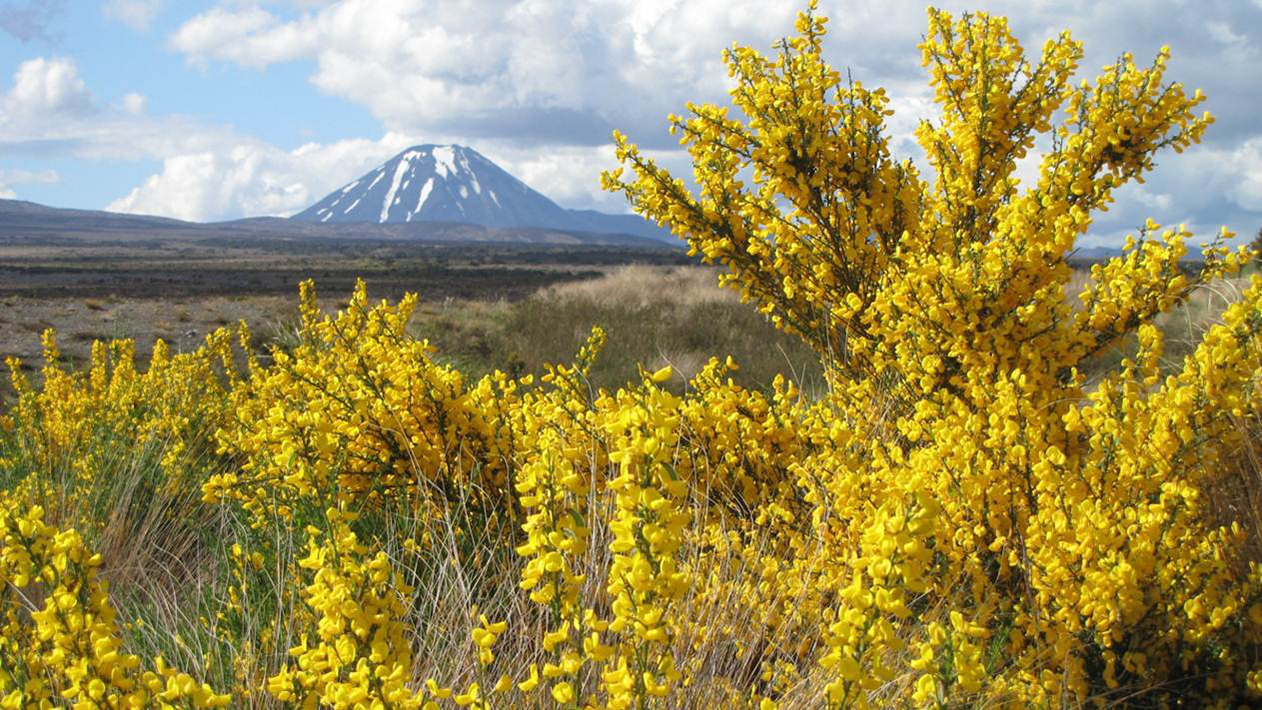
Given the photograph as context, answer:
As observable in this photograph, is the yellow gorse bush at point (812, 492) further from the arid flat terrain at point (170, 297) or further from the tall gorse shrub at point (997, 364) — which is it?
the arid flat terrain at point (170, 297)

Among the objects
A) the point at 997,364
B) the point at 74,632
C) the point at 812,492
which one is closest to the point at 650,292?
the point at 997,364

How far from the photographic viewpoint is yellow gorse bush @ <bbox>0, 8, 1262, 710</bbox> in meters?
1.71

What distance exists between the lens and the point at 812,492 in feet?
9.50

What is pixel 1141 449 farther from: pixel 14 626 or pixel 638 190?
pixel 14 626

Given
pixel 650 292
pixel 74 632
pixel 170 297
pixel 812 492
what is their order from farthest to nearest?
pixel 170 297 < pixel 650 292 < pixel 812 492 < pixel 74 632

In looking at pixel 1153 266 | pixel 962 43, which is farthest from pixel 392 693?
pixel 962 43

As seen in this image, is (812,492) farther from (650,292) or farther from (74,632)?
(650,292)

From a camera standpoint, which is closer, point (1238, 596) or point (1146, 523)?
point (1146, 523)

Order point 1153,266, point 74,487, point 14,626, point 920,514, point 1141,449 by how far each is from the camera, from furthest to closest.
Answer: point 74,487, point 1153,266, point 1141,449, point 14,626, point 920,514

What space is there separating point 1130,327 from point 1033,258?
50cm

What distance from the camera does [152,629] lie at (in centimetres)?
306

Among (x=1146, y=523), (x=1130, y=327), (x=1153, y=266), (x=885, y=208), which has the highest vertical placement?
(x=885, y=208)

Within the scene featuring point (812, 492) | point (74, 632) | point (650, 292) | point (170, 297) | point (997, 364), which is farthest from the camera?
point (170, 297)

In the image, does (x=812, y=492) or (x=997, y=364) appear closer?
(x=812, y=492)
